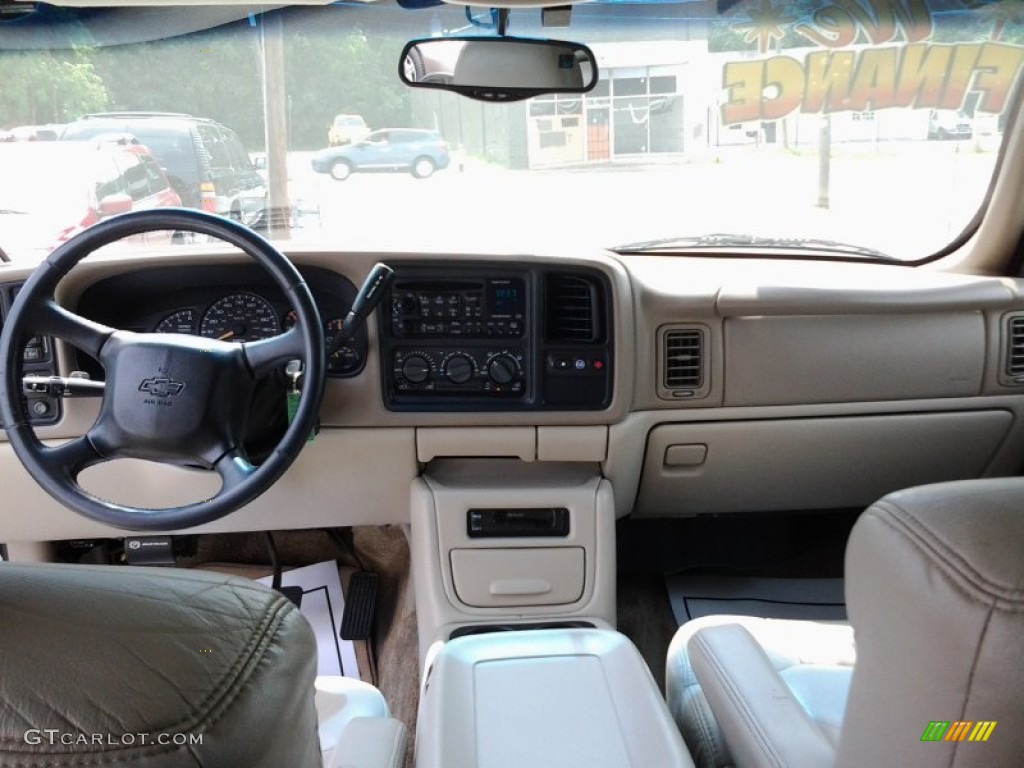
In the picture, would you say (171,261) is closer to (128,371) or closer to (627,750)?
(128,371)

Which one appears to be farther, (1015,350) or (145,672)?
(1015,350)

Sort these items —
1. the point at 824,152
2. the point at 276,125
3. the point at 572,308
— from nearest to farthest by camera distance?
1. the point at 572,308
2. the point at 276,125
3. the point at 824,152

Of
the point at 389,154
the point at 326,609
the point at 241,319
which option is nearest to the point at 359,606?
the point at 326,609

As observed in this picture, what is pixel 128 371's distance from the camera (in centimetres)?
183

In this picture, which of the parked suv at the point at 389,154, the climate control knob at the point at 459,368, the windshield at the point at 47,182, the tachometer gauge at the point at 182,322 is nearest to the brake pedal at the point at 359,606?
the climate control knob at the point at 459,368

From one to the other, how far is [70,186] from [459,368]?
1.24 m

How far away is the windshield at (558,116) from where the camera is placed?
237cm

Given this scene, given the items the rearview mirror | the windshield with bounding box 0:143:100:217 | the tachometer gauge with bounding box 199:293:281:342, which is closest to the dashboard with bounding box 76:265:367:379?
the tachometer gauge with bounding box 199:293:281:342

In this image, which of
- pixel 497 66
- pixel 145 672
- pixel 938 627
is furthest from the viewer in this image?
pixel 497 66

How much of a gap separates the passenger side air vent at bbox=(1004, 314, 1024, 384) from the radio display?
1379mm

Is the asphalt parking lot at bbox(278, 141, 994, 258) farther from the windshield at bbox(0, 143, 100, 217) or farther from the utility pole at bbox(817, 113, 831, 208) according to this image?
the windshield at bbox(0, 143, 100, 217)

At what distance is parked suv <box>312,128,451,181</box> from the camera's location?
2498 mm

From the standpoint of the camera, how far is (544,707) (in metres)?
1.64

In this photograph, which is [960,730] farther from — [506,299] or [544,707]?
[506,299]
